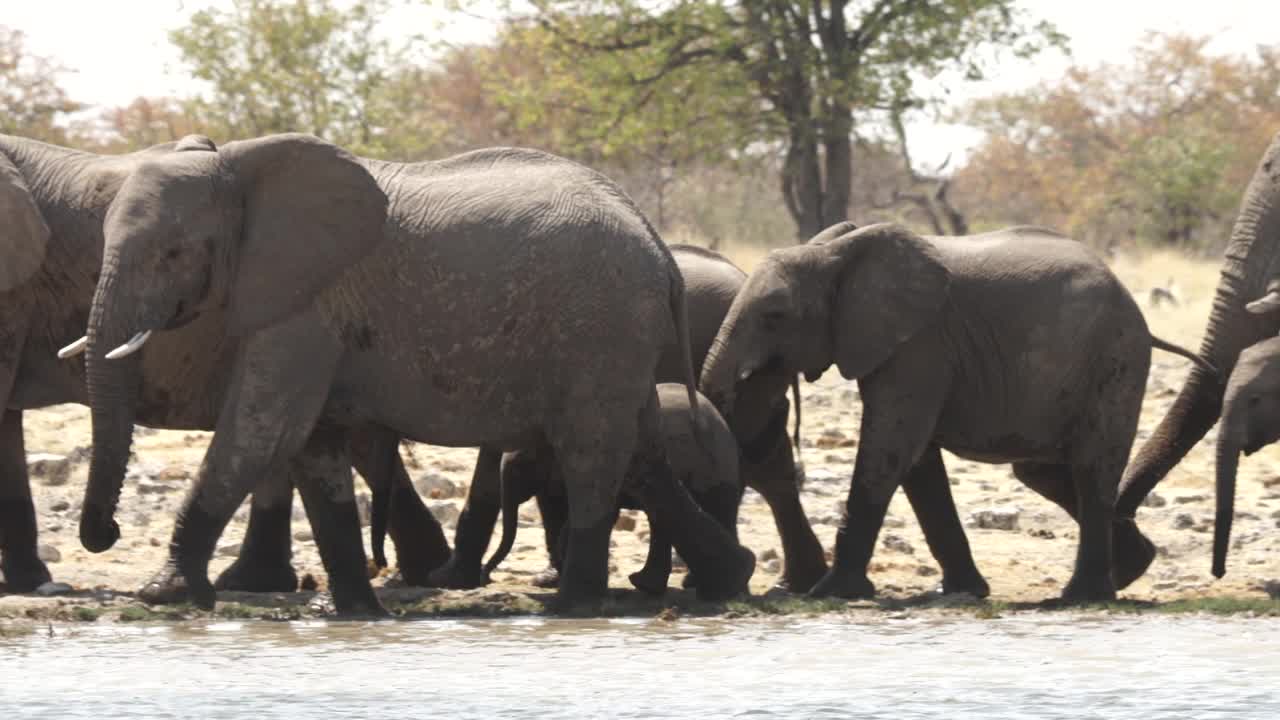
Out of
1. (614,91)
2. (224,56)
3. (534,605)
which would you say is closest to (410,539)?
(534,605)

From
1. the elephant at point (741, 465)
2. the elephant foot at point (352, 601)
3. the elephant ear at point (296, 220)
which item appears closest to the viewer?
the elephant ear at point (296, 220)

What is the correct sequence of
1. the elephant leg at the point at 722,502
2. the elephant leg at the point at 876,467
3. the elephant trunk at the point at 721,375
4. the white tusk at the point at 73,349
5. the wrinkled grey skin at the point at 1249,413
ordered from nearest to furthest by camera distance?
the white tusk at the point at 73,349, the wrinkled grey skin at the point at 1249,413, the elephant leg at the point at 876,467, the elephant trunk at the point at 721,375, the elephant leg at the point at 722,502

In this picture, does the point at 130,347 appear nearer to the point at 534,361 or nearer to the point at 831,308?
the point at 534,361

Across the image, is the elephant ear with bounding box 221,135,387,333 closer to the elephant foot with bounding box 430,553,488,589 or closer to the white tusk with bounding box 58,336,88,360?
the white tusk with bounding box 58,336,88,360

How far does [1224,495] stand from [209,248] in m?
3.58

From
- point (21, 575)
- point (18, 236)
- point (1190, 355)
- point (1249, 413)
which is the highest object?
point (18, 236)

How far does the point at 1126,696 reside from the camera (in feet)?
23.3

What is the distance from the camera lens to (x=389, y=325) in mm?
8555

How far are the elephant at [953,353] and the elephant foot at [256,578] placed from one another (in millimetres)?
1731

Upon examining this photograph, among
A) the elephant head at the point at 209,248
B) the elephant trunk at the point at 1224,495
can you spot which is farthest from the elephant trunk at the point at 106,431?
the elephant trunk at the point at 1224,495

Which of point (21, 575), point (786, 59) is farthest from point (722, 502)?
point (786, 59)

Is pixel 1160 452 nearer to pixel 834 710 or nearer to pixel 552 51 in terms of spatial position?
pixel 834 710

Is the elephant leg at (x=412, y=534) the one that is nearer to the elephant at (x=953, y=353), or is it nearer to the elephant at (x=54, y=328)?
the elephant at (x=54, y=328)

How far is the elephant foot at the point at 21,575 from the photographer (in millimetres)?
9188
